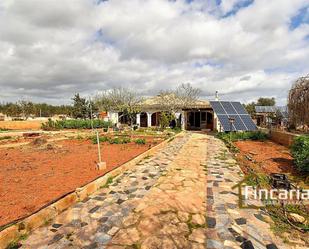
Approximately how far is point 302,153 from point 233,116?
11806 millimetres

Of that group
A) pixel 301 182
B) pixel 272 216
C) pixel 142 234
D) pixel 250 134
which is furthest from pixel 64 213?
pixel 250 134

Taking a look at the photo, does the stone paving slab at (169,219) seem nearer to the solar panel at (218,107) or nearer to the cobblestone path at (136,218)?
the cobblestone path at (136,218)

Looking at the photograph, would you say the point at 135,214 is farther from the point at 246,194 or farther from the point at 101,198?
the point at 246,194

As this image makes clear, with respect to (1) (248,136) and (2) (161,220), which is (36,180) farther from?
(1) (248,136)

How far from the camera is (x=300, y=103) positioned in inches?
533

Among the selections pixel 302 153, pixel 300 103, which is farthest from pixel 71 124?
pixel 302 153

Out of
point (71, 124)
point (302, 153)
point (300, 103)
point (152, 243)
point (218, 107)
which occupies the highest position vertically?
point (218, 107)

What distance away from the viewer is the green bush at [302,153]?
269 inches

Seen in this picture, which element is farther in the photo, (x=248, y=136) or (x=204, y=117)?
(x=204, y=117)

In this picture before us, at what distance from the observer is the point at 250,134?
16.2 meters

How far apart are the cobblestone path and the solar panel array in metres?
11.1

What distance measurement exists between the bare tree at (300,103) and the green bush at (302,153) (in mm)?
6249

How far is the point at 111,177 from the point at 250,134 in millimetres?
12727

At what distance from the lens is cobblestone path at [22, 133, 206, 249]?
11.2 feet
